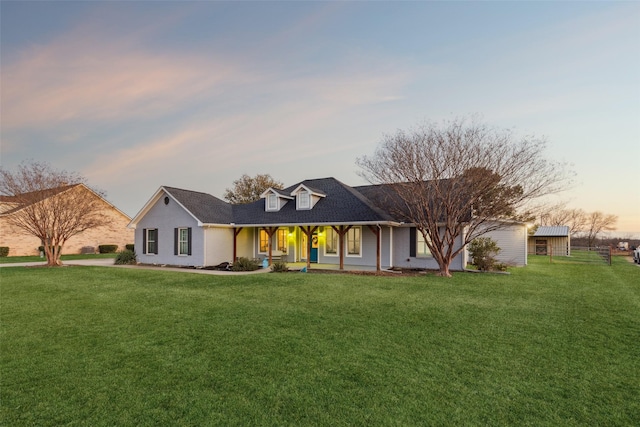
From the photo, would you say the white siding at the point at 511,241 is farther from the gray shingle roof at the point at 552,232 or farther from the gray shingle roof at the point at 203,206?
the gray shingle roof at the point at 203,206

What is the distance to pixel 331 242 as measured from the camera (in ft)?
60.8

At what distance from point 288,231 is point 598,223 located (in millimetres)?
61003

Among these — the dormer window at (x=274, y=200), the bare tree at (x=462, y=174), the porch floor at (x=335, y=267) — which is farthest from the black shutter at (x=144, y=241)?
the bare tree at (x=462, y=174)

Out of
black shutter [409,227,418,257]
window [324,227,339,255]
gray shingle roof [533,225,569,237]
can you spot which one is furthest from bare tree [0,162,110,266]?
gray shingle roof [533,225,569,237]

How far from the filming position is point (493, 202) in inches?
561

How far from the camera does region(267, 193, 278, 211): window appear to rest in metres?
19.8

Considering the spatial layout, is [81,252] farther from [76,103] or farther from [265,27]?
[265,27]

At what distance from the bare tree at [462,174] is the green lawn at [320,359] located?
541 cm

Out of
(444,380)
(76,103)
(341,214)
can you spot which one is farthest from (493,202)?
(76,103)

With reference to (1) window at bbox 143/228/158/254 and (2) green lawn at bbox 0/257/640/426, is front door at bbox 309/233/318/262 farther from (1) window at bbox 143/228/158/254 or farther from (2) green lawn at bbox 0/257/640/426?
(1) window at bbox 143/228/158/254

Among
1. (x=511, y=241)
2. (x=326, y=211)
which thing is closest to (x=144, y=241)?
(x=326, y=211)

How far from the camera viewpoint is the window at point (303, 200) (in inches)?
738

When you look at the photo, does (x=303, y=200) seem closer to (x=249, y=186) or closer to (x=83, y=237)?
(x=83, y=237)

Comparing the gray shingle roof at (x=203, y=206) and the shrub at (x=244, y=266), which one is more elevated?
the gray shingle roof at (x=203, y=206)
